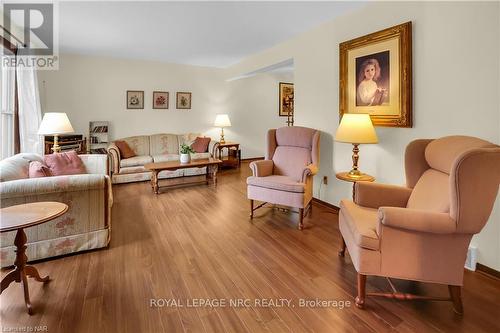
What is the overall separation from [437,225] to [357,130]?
1360 millimetres

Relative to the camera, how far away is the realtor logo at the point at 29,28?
10.4 feet

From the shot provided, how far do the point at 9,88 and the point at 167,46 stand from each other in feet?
7.85

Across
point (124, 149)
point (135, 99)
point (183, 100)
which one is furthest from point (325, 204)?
point (135, 99)

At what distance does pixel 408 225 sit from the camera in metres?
1.62

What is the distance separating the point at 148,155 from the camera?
5.71 metres

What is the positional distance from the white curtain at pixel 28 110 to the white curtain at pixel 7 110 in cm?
8

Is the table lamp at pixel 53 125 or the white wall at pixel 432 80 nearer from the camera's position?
the white wall at pixel 432 80

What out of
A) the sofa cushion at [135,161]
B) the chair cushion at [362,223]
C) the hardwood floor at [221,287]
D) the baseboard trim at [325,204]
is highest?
the sofa cushion at [135,161]

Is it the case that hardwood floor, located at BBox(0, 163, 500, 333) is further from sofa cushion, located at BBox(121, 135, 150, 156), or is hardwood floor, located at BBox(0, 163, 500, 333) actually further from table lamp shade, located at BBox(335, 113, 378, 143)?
sofa cushion, located at BBox(121, 135, 150, 156)

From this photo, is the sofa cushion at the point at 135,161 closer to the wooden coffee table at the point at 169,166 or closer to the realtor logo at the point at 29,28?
the wooden coffee table at the point at 169,166

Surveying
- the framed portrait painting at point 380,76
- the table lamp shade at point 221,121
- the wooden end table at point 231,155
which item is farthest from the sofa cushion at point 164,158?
the framed portrait painting at point 380,76

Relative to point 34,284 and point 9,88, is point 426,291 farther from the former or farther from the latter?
point 9,88

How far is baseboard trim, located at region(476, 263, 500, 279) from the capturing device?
6.82ft

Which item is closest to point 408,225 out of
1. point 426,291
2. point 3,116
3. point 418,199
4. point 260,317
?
point 418,199
